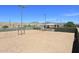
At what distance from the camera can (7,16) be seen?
1.99 metres

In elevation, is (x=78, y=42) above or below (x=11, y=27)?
below

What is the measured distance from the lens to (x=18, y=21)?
198 centimetres

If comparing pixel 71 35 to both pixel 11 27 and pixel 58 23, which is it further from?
pixel 11 27

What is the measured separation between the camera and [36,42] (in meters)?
1.97

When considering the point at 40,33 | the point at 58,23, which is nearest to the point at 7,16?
the point at 40,33

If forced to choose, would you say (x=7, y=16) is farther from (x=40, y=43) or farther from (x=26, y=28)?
(x=40, y=43)

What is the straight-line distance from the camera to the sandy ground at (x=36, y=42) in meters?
1.96

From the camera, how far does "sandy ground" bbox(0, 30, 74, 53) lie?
1.96 metres
